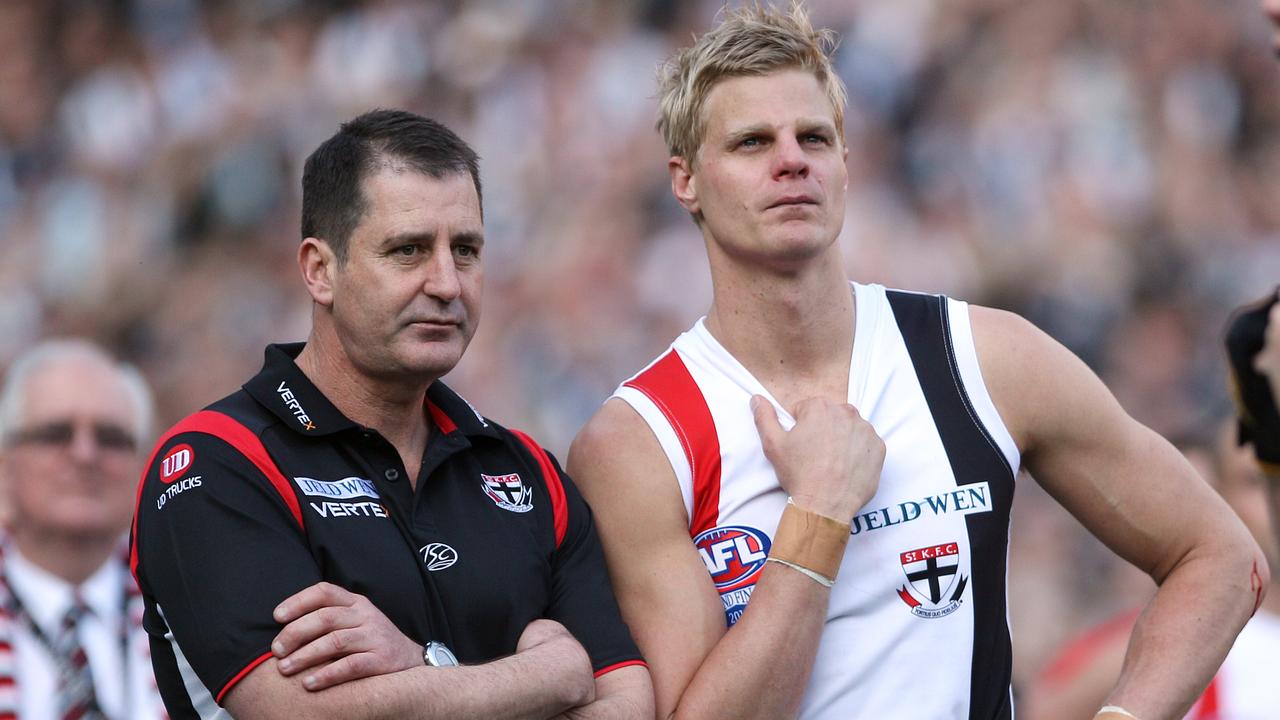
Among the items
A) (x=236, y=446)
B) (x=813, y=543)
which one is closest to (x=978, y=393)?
(x=813, y=543)

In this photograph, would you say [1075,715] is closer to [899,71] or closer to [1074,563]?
[1074,563]

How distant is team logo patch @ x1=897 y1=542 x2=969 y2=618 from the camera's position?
3.87 meters

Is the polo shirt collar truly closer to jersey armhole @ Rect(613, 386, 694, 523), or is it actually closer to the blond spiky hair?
A: jersey armhole @ Rect(613, 386, 694, 523)

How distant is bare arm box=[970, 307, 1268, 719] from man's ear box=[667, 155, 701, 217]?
79 centimetres

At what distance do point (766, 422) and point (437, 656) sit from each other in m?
1.01

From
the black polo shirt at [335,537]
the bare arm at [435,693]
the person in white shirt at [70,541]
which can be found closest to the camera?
the bare arm at [435,693]

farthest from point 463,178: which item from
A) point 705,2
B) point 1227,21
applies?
point 1227,21

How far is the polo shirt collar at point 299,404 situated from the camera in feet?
11.8

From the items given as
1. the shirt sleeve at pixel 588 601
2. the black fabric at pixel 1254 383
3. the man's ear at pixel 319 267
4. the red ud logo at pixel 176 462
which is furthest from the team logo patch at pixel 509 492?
the black fabric at pixel 1254 383

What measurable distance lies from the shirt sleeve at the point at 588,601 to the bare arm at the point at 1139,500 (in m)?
1.06

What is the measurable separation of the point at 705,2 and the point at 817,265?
845 centimetres

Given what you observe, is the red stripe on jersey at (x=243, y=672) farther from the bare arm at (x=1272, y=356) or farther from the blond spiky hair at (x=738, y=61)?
the bare arm at (x=1272, y=356)

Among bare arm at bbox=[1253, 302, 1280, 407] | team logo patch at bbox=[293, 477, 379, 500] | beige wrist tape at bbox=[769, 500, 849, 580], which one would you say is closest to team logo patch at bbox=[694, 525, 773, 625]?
beige wrist tape at bbox=[769, 500, 849, 580]

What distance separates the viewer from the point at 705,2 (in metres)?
12.2
